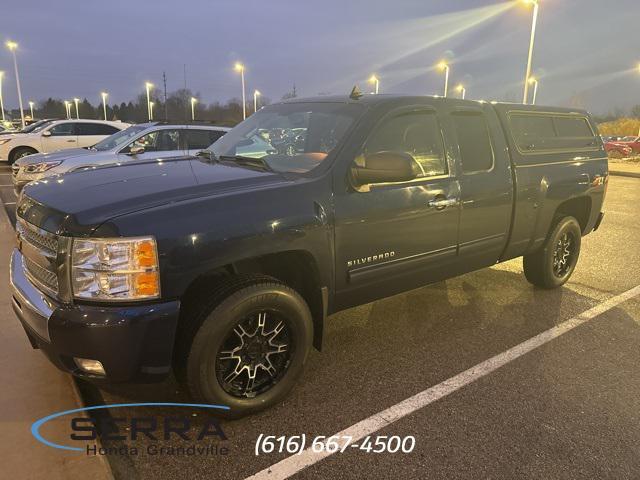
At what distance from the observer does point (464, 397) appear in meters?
3.21

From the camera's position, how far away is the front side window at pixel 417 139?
357 cm

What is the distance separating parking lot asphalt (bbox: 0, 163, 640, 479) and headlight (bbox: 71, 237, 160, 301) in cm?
91

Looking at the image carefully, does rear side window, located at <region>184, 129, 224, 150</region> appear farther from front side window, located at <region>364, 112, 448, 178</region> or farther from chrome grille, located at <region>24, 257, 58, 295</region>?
chrome grille, located at <region>24, 257, 58, 295</region>

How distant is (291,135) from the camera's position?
382 centimetres

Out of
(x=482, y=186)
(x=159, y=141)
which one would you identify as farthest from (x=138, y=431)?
(x=159, y=141)

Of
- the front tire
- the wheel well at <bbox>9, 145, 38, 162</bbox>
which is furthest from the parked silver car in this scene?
the wheel well at <bbox>9, 145, 38, 162</bbox>

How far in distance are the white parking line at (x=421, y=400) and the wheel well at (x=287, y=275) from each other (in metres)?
0.64

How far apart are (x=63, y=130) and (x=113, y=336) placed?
16144mm

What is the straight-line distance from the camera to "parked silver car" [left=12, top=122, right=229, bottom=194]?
879 centimetres

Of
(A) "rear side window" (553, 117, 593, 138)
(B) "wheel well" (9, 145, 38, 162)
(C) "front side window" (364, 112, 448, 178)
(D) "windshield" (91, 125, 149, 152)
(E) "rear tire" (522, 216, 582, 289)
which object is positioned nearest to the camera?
(C) "front side window" (364, 112, 448, 178)

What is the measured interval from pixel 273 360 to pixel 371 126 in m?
1.73

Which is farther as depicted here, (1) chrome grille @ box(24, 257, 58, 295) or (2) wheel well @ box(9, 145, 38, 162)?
(2) wheel well @ box(9, 145, 38, 162)

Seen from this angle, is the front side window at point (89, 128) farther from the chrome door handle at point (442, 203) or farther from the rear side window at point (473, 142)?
the chrome door handle at point (442, 203)

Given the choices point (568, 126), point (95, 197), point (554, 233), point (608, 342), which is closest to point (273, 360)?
point (95, 197)
